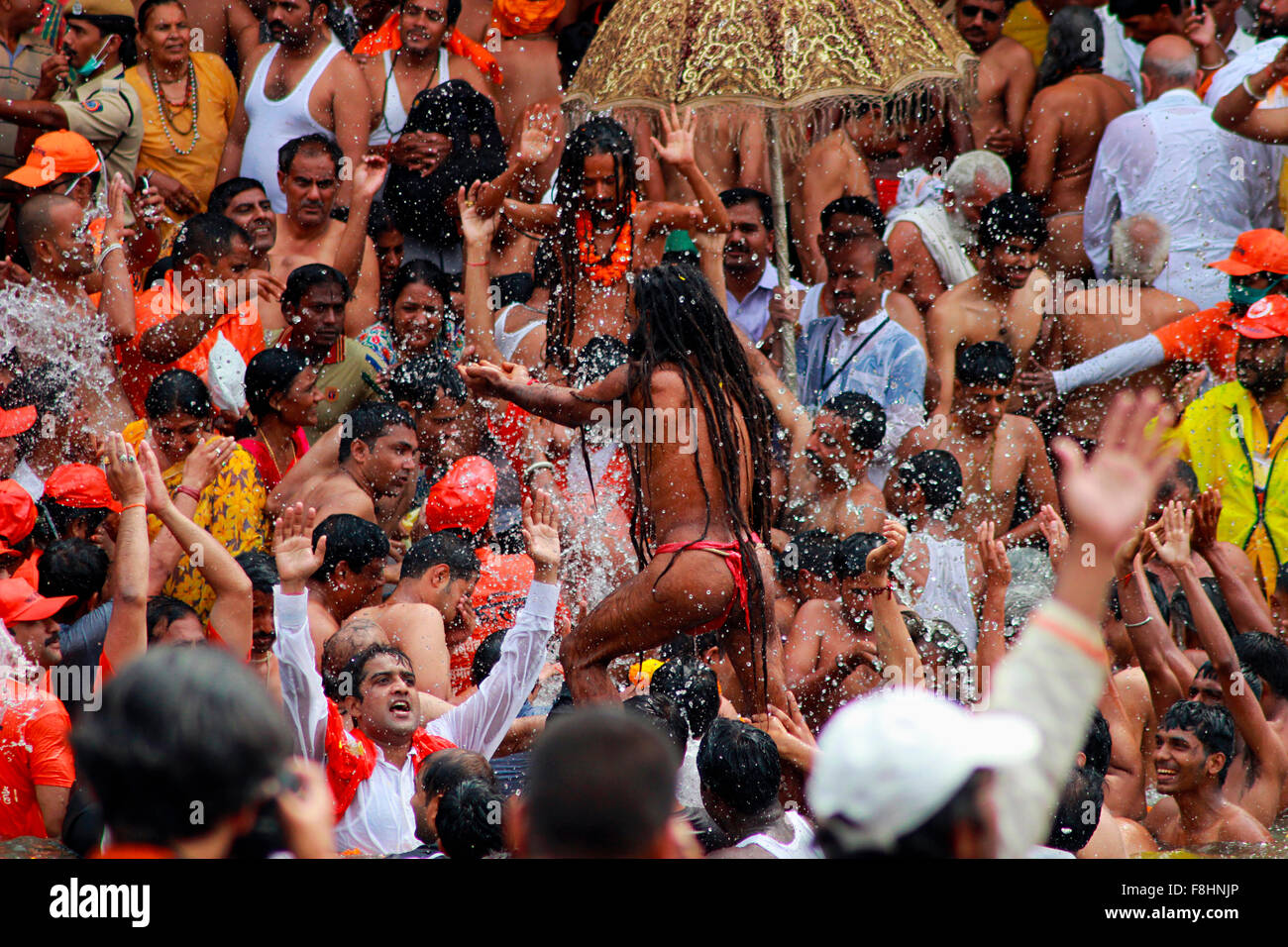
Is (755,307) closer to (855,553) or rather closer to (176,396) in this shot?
(855,553)

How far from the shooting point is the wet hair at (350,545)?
515 centimetres

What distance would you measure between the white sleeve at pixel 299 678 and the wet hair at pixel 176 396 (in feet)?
5.96

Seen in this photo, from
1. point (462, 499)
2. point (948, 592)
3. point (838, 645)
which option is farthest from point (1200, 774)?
point (462, 499)

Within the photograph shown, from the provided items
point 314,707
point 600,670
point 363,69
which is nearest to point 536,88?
point 363,69

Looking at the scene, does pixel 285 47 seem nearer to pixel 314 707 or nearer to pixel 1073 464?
pixel 314 707

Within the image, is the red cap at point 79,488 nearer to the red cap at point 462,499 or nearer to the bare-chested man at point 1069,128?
the red cap at point 462,499

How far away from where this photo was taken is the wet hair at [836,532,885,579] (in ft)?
16.9

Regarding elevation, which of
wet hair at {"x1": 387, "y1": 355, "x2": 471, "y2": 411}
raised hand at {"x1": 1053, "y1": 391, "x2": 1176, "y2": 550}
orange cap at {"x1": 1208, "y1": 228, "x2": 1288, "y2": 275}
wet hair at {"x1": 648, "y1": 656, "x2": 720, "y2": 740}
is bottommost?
wet hair at {"x1": 648, "y1": 656, "x2": 720, "y2": 740}

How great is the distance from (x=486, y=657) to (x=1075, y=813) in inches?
82.0

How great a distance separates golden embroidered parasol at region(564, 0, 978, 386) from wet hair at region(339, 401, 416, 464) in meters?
1.52

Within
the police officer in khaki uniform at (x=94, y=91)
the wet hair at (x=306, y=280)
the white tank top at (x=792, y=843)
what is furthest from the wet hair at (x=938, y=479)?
the police officer in khaki uniform at (x=94, y=91)

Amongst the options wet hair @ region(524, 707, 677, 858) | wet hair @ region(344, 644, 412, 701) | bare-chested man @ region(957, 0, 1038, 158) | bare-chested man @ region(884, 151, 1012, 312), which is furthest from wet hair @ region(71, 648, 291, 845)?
bare-chested man @ region(957, 0, 1038, 158)

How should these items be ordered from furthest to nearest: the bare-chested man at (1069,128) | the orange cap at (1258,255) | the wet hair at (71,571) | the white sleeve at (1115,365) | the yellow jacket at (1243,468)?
1. the bare-chested man at (1069,128)
2. the white sleeve at (1115,365)
3. the orange cap at (1258,255)
4. the yellow jacket at (1243,468)
5. the wet hair at (71,571)

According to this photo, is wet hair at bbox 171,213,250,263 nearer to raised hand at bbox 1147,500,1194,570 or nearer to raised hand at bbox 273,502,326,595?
raised hand at bbox 273,502,326,595
